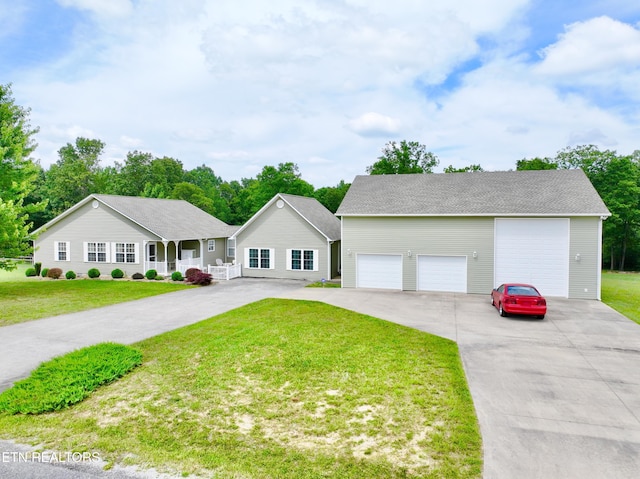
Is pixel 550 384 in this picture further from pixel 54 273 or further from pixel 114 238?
pixel 54 273

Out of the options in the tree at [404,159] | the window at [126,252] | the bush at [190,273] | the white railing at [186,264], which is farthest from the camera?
the tree at [404,159]

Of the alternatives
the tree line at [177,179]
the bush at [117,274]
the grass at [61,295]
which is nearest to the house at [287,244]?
the grass at [61,295]

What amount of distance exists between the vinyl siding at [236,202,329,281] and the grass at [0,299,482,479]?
1517 cm

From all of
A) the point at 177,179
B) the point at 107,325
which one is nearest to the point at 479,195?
the point at 107,325

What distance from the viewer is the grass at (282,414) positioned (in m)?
5.43

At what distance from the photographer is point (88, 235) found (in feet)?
93.1

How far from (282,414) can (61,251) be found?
1145 inches

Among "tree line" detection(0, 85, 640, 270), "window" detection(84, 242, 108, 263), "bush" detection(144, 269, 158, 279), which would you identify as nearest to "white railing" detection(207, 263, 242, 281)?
"bush" detection(144, 269, 158, 279)

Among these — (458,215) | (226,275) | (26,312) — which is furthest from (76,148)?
(458,215)

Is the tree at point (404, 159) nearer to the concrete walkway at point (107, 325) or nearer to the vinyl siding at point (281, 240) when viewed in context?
the vinyl siding at point (281, 240)

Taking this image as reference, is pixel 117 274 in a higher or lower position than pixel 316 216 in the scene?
lower

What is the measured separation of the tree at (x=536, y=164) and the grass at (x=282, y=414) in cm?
3799

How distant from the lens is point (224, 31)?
16.0 m

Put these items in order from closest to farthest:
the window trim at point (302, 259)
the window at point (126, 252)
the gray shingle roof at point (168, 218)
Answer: the window trim at point (302, 259) < the window at point (126, 252) < the gray shingle roof at point (168, 218)
